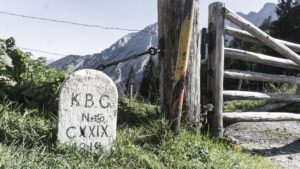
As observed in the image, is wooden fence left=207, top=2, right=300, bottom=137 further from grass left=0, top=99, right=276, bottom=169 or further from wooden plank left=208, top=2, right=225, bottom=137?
grass left=0, top=99, right=276, bottom=169

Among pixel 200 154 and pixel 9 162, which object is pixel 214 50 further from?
pixel 9 162

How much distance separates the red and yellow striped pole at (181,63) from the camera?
166 inches

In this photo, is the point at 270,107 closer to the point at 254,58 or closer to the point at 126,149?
the point at 254,58

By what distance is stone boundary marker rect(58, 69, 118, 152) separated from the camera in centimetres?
362

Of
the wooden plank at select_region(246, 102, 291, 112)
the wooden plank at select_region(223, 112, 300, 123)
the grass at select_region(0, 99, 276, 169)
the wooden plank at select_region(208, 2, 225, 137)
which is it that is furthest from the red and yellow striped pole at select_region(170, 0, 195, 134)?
the wooden plank at select_region(246, 102, 291, 112)

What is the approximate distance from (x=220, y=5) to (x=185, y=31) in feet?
4.05

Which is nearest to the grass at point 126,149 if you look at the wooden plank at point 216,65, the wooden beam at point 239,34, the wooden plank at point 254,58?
the wooden plank at point 216,65

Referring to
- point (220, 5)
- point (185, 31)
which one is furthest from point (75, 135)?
point (220, 5)

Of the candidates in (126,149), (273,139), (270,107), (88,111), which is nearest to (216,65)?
(273,139)

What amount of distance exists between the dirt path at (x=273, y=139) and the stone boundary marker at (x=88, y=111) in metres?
2.03

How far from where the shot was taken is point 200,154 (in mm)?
4043

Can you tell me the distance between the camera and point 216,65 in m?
5.16

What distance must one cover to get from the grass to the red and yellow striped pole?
0.16 m

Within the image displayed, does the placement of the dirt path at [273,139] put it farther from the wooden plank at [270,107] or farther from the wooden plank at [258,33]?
the wooden plank at [258,33]
